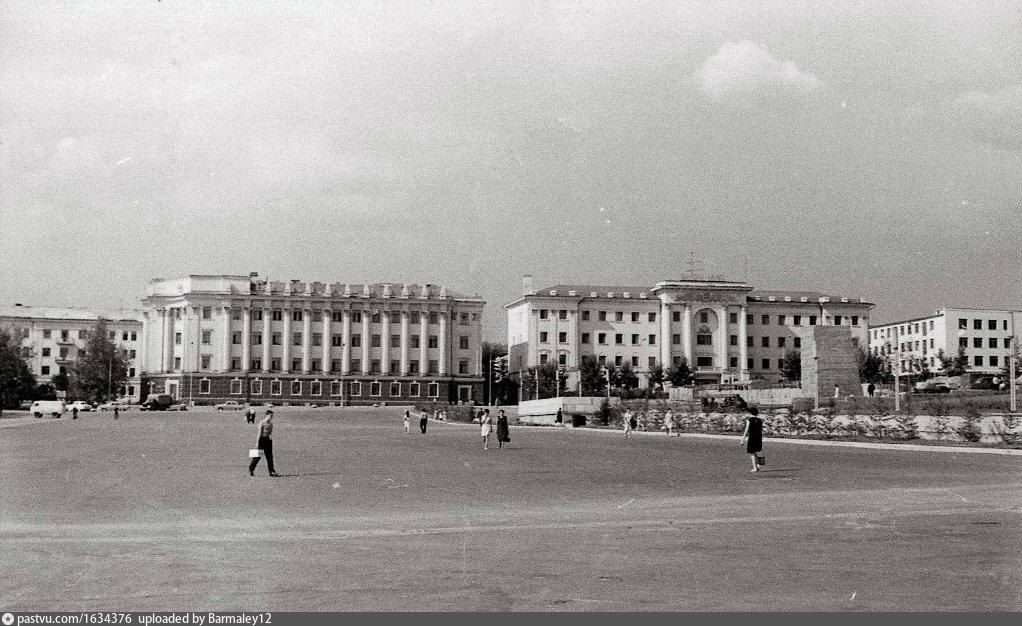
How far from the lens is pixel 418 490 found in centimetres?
1866

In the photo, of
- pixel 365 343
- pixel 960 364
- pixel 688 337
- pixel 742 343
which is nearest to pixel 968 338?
pixel 960 364

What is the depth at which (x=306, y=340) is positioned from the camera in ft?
411

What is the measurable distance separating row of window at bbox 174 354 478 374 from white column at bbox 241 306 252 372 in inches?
22.7

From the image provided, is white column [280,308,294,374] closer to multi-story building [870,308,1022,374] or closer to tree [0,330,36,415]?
tree [0,330,36,415]

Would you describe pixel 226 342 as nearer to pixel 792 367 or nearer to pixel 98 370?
pixel 98 370

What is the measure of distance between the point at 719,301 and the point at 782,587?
12250 cm

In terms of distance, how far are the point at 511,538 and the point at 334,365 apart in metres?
116

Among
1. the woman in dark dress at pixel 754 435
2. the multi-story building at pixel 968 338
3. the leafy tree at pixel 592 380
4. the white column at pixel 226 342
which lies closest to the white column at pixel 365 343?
the white column at pixel 226 342

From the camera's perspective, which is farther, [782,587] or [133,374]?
[133,374]

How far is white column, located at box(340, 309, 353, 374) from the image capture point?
12559 centimetres

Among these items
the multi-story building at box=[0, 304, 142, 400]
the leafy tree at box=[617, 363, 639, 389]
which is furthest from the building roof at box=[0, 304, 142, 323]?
the leafy tree at box=[617, 363, 639, 389]

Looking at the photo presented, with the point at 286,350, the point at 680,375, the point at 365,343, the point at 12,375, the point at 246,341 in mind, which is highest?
the point at 246,341
